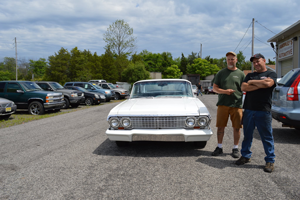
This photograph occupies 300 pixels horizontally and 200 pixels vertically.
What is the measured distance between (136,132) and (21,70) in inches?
4815

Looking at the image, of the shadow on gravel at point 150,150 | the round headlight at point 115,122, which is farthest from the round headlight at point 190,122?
the round headlight at point 115,122

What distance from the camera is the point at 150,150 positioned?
196 inches

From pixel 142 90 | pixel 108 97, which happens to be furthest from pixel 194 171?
pixel 108 97

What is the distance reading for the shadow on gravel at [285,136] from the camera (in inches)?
226

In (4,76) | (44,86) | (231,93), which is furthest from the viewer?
(4,76)

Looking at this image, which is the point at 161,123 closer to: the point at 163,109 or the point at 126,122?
the point at 163,109

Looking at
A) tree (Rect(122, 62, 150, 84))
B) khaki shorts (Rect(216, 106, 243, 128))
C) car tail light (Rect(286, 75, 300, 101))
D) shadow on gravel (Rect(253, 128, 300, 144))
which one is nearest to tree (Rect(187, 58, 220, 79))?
tree (Rect(122, 62, 150, 84))

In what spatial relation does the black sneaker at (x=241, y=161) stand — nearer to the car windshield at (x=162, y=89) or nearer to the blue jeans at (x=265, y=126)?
the blue jeans at (x=265, y=126)

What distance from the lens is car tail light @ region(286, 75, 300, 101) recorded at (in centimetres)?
558

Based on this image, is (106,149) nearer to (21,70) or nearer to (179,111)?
(179,111)

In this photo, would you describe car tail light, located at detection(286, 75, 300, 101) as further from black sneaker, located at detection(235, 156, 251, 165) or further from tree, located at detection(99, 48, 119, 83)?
tree, located at detection(99, 48, 119, 83)

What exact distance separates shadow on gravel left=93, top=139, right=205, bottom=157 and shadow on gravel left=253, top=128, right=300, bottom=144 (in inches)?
89.8

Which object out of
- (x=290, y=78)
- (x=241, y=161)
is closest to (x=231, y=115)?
(x=241, y=161)

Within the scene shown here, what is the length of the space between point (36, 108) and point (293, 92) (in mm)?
11194
